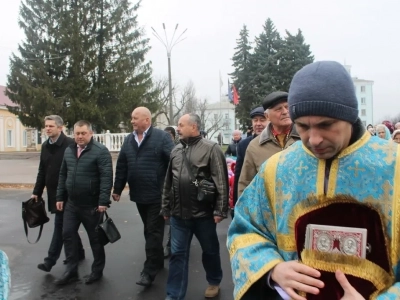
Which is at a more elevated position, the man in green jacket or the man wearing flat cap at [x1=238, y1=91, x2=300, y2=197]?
the man wearing flat cap at [x1=238, y1=91, x2=300, y2=197]

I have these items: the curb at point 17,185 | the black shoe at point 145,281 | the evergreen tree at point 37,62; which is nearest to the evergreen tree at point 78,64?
the evergreen tree at point 37,62

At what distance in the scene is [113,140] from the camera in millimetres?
27703

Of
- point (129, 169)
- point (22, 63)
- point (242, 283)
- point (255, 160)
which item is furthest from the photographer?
point (22, 63)

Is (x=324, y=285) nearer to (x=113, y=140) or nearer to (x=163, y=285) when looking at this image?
(x=163, y=285)

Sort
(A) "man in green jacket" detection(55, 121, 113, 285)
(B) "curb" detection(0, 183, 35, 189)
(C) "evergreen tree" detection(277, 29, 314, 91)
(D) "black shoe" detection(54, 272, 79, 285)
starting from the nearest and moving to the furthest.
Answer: (D) "black shoe" detection(54, 272, 79, 285) → (A) "man in green jacket" detection(55, 121, 113, 285) → (B) "curb" detection(0, 183, 35, 189) → (C) "evergreen tree" detection(277, 29, 314, 91)

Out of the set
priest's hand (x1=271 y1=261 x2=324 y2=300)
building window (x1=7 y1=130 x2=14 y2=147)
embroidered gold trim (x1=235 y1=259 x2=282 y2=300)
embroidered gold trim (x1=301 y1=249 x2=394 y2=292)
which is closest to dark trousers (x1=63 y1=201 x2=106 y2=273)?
embroidered gold trim (x1=235 y1=259 x2=282 y2=300)

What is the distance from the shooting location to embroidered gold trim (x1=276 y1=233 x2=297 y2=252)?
1364mm

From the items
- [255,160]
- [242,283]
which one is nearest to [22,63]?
[255,160]

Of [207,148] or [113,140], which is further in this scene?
[113,140]

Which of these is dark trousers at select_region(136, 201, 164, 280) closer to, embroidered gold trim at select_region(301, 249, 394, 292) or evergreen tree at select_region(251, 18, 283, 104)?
embroidered gold trim at select_region(301, 249, 394, 292)

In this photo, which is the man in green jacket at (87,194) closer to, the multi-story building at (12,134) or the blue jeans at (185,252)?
the blue jeans at (185,252)

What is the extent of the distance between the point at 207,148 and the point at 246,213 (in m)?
3.02

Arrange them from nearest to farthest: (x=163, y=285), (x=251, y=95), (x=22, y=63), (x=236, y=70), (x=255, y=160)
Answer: (x=255, y=160) < (x=163, y=285) < (x=22, y=63) < (x=251, y=95) < (x=236, y=70)

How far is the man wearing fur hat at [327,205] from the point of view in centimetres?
122
